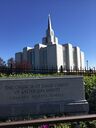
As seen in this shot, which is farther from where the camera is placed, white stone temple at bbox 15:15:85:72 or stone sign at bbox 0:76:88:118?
white stone temple at bbox 15:15:85:72

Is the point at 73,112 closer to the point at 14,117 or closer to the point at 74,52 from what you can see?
the point at 14,117

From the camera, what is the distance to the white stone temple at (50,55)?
112312 millimetres

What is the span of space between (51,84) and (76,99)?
3.74 feet

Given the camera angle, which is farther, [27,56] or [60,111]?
[27,56]

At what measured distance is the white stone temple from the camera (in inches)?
4422

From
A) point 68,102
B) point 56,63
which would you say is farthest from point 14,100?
point 56,63

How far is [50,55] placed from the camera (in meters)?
112

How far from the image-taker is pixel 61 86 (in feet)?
37.6

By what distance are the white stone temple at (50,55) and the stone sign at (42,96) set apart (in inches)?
3818

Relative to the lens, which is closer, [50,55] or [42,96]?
[42,96]

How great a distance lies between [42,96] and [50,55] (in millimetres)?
101306

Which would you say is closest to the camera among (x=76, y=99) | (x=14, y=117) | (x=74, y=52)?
(x=14, y=117)

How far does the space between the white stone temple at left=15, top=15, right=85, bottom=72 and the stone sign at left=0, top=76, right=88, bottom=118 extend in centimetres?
9698

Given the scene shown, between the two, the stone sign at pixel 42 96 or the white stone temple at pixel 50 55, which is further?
the white stone temple at pixel 50 55
